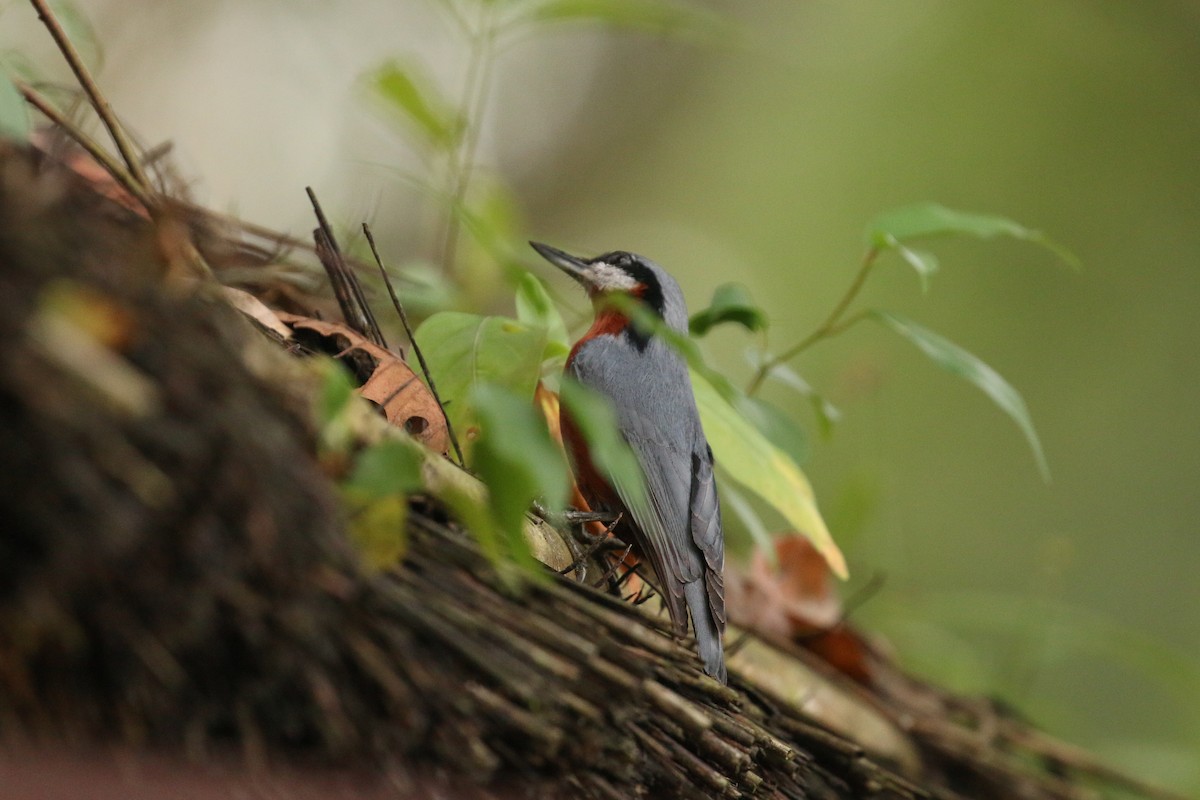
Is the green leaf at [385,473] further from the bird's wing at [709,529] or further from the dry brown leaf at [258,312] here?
the bird's wing at [709,529]

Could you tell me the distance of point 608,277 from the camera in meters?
3.01

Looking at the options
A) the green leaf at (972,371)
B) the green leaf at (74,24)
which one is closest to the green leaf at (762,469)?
the green leaf at (972,371)

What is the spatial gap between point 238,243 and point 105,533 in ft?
4.27

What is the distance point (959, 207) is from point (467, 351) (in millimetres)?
10543

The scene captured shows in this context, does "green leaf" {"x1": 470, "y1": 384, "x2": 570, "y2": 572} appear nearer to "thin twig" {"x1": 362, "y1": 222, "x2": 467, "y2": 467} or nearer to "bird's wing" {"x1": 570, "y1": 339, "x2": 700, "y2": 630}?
"thin twig" {"x1": 362, "y1": 222, "x2": 467, "y2": 467}

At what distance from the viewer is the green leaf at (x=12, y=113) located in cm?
122

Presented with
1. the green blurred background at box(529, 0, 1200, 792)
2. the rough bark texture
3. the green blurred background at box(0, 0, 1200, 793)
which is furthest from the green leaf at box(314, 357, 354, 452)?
the green blurred background at box(529, 0, 1200, 792)

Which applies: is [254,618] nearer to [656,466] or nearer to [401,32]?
[656,466]

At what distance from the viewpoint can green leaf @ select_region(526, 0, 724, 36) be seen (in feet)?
7.14

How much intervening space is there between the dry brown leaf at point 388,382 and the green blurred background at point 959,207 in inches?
291

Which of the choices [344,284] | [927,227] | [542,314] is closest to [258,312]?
[344,284]

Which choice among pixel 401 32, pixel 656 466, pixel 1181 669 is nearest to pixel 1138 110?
pixel 401 32

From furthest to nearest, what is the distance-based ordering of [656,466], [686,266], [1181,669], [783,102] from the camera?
[783,102] → [686,266] → [1181,669] → [656,466]

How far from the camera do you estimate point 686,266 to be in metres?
11.3
